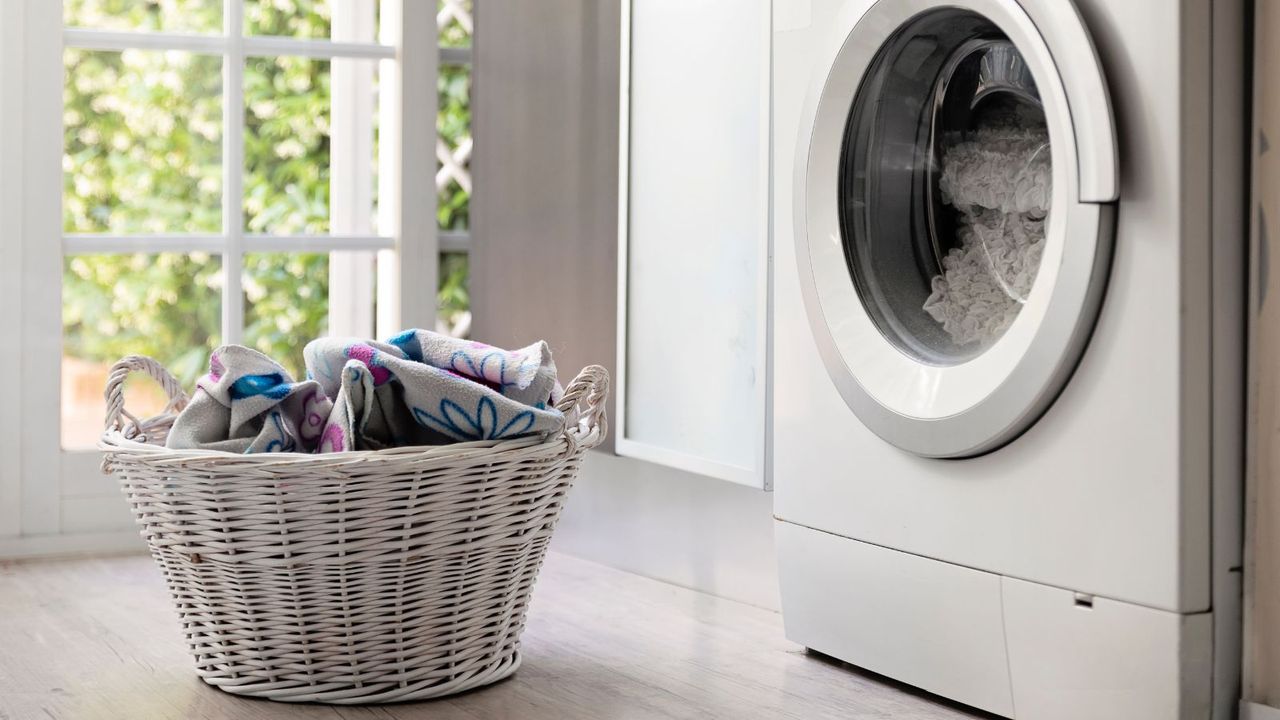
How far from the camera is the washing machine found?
3.84ft

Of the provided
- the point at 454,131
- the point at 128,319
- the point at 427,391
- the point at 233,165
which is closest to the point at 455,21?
the point at 454,131

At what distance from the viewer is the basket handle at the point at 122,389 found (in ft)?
4.76

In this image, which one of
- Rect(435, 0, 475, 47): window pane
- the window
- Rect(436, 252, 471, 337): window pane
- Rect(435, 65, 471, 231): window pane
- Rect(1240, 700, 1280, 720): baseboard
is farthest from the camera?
Rect(436, 252, 471, 337): window pane

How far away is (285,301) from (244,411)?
1165mm

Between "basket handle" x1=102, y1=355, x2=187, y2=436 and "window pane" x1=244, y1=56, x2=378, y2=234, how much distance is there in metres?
0.91

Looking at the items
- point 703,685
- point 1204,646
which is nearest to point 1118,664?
point 1204,646

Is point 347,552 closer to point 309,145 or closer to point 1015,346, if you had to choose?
point 1015,346

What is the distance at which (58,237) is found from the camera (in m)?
2.22

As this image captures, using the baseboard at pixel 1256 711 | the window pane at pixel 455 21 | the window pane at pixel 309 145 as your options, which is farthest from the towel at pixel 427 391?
the window pane at pixel 455 21

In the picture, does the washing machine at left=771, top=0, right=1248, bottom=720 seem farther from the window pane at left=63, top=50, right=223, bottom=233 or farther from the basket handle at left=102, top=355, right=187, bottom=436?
the window pane at left=63, top=50, right=223, bottom=233

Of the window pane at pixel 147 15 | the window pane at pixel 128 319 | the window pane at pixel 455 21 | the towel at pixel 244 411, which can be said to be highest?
the window pane at pixel 455 21

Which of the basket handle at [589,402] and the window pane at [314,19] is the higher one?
the window pane at [314,19]

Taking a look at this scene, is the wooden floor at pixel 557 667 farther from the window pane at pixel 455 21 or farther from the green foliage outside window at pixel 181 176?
the window pane at pixel 455 21

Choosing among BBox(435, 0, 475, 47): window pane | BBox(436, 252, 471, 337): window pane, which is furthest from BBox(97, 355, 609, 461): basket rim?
BBox(436, 252, 471, 337): window pane
